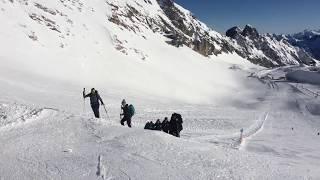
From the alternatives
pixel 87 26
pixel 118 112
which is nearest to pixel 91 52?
pixel 87 26

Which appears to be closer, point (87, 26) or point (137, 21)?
point (87, 26)

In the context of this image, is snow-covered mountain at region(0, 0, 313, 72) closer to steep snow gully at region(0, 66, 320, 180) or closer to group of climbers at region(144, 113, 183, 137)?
group of climbers at region(144, 113, 183, 137)

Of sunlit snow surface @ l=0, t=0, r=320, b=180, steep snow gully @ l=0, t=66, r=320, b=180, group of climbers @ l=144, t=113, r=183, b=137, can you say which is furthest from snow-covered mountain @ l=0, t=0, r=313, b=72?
steep snow gully @ l=0, t=66, r=320, b=180

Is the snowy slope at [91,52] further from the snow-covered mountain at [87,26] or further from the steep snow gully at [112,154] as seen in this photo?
the steep snow gully at [112,154]

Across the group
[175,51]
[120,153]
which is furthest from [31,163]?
[175,51]

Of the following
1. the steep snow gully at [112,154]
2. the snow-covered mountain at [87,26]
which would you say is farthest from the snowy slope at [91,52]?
the steep snow gully at [112,154]

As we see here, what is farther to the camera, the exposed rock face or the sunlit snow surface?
the exposed rock face

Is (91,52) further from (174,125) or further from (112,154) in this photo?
(112,154)

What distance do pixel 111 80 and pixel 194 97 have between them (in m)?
10.2

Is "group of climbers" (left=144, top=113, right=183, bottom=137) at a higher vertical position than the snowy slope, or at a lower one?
lower

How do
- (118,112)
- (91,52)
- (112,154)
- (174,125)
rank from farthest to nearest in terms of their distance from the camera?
1. (91,52)
2. (118,112)
3. (174,125)
4. (112,154)

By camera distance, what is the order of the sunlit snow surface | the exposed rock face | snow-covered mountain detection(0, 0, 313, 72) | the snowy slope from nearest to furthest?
the sunlit snow surface → the snowy slope → snow-covered mountain detection(0, 0, 313, 72) → the exposed rock face

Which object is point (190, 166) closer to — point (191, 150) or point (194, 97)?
point (191, 150)

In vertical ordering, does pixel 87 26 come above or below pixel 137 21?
below
